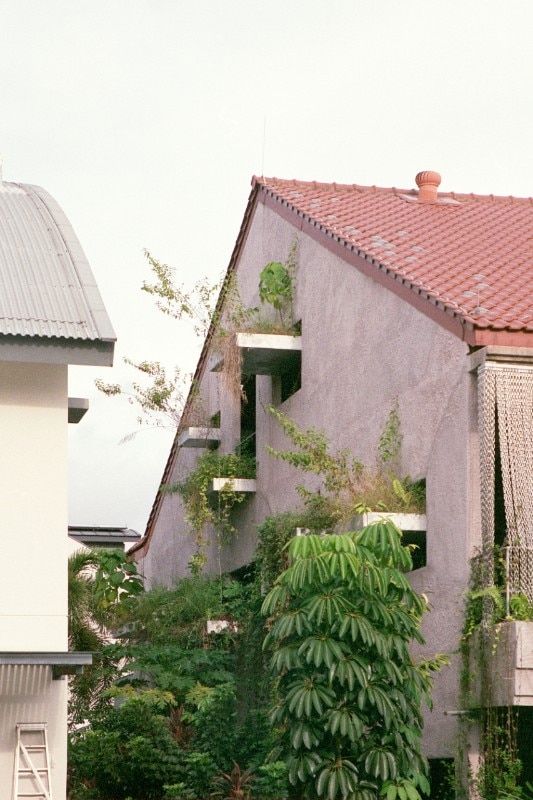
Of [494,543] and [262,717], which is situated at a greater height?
[494,543]

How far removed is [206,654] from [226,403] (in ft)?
19.7

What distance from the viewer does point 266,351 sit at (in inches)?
784

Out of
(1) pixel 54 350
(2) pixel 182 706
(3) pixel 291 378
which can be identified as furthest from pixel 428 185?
(1) pixel 54 350

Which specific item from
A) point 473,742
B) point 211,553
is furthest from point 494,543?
point 211,553

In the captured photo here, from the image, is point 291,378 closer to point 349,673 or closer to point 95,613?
point 95,613

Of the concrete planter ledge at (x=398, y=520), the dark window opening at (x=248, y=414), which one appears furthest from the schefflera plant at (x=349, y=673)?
the dark window opening at (x=248, y=414)

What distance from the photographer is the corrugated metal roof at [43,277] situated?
1198 centimetres

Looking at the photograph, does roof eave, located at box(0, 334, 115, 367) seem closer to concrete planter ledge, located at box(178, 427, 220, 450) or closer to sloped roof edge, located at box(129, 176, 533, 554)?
sloped roof edge, located at box(129, 176, 533, 554)

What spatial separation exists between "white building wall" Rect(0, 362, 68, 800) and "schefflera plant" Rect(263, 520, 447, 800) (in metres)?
2.18

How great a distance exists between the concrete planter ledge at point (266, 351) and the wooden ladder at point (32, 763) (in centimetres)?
827

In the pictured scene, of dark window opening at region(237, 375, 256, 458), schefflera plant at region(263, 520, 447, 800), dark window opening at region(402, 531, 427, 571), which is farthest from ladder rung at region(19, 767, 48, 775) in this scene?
dark window opening at region(237, 375, 256, 458)

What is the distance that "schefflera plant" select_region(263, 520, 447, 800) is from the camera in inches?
499

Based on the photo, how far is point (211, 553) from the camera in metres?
23.2

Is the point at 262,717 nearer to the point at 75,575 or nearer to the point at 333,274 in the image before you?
the point at 75,575
